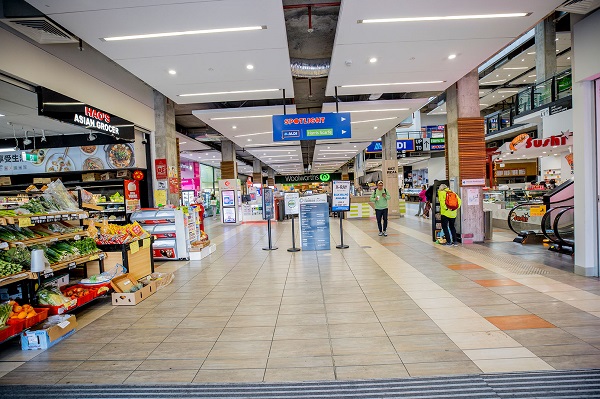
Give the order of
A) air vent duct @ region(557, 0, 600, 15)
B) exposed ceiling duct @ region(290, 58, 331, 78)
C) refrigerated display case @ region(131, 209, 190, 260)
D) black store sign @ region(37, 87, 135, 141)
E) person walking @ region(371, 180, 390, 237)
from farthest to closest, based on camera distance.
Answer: person walking @ region(371, 180, 390, 237) → refrigerated display case @ region(131, 209, 190, 260) → exposed ceiling duct @ region(290, 58, 331, 78) → black store sign @ region(37, 87, 135, 141) → air vent duct @ region(557, 0, 600, 15)

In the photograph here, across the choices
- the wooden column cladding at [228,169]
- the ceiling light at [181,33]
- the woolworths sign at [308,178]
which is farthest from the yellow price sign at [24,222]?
the woolworths sign at [308,178]

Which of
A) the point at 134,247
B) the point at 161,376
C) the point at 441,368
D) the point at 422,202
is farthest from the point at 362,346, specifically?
the point at 422,202

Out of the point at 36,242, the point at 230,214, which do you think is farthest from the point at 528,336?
the point at 230,214

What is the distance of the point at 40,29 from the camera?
4.74 metres

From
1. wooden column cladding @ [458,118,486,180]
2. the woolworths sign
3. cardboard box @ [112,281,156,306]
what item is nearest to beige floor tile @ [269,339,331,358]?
cardboard box @ [112,281,156,306]

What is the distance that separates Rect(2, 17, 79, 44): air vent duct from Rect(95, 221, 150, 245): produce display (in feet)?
9.22

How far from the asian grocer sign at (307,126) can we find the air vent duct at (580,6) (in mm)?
4525

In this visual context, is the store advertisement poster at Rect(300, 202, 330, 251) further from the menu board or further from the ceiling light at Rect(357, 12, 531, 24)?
the menu board

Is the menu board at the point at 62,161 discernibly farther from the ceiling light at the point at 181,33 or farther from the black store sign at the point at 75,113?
the ceiling light at the point at 181,33

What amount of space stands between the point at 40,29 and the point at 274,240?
23.9 feet

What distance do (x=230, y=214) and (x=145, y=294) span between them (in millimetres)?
11421

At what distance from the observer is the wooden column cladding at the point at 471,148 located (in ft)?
27.9

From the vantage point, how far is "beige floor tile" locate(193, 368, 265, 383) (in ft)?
8.83

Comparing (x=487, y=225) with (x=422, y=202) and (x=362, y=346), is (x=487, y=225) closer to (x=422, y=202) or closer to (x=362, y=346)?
(x=362, y=346)
